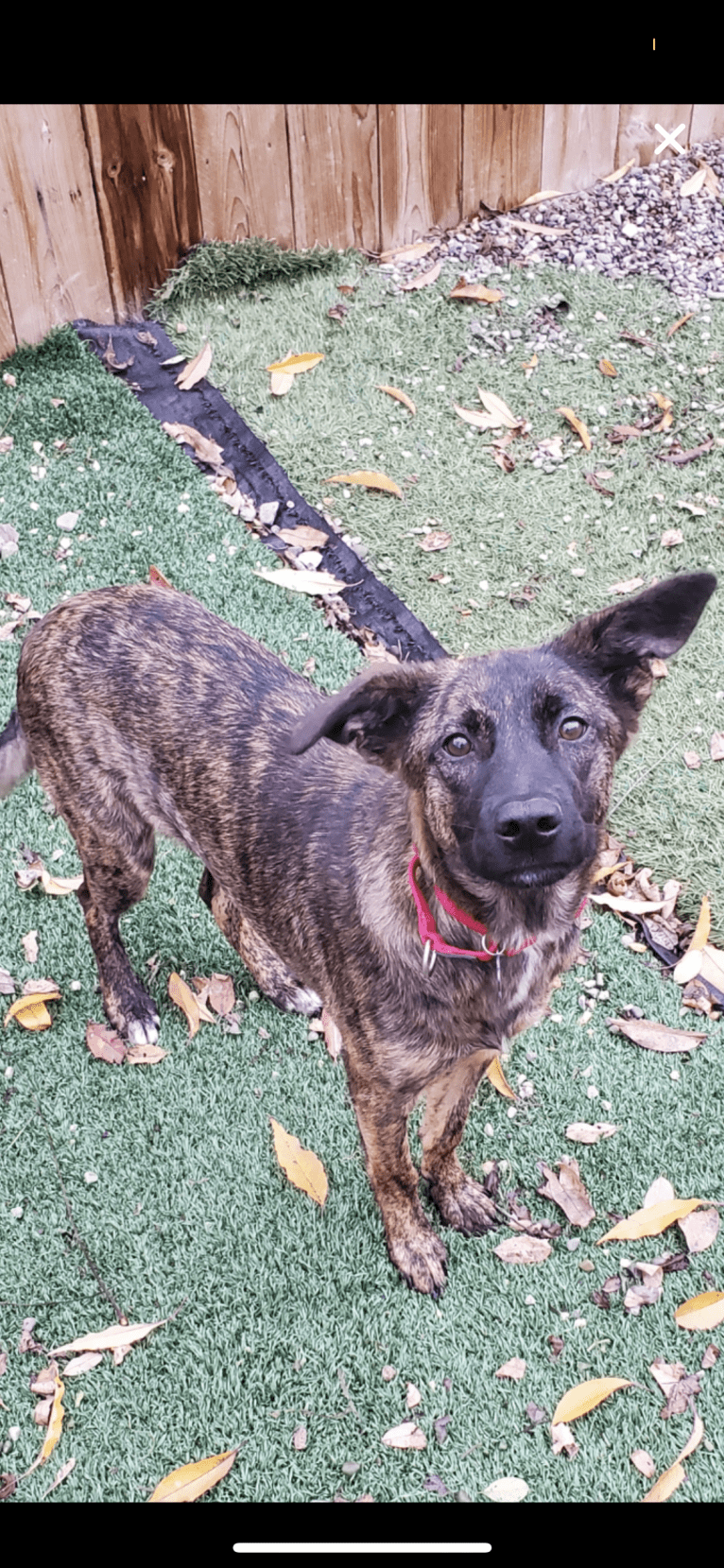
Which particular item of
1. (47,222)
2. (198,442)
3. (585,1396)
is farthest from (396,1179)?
(47,222)

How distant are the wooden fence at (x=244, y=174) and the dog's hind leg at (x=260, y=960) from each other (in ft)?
10.9

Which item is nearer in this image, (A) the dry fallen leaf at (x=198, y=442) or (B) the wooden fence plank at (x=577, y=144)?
(A) the dry fallen leaf at (x=198, y=442)

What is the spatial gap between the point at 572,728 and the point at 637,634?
0.26 metres

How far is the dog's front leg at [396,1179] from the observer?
8.80 ft

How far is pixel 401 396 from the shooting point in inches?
215

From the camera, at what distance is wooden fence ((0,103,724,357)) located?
5.04m

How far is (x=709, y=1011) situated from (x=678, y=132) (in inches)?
214

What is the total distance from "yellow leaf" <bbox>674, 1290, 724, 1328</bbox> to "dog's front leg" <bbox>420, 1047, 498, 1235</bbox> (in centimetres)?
54

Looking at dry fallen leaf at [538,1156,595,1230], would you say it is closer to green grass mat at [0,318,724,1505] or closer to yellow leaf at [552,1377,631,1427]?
green grass mat at [0,318,724,1505]

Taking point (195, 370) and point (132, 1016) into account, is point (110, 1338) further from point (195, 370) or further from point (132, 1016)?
point (195, 370)

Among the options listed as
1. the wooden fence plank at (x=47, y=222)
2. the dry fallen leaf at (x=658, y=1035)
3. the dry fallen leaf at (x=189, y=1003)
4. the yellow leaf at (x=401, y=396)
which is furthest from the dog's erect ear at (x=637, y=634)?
the wooden fence plank at (x=47, y=222)

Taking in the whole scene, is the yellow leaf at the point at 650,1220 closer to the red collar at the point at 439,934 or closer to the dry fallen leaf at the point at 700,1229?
the dry fallen leaf at the point at 700,1229

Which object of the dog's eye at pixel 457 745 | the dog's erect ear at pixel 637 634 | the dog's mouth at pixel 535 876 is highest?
the dog's erect ear at pixel 637 634

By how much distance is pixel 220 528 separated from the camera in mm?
4922
